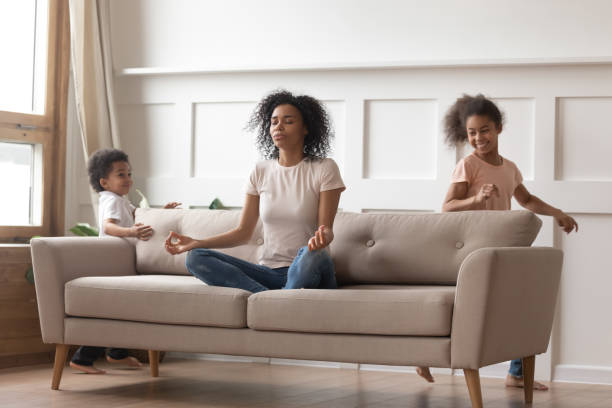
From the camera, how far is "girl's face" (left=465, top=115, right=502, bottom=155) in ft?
11.2

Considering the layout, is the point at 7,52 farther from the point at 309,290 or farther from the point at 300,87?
the point at 309,290

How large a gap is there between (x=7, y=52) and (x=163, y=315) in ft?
6.35

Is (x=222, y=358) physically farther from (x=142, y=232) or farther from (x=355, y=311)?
(x=355, y=311)

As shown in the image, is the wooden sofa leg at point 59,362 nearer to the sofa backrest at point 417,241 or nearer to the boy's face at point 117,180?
the boy's face at point 117,180

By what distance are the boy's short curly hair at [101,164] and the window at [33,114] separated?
0.52 meters

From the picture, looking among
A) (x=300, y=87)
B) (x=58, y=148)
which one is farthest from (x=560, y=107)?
(x=58, y=148)

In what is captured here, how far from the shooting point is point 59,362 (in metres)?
3.25

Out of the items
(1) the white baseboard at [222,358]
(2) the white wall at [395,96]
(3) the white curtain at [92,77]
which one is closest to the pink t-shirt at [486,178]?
(2) the white wall at [395,96]

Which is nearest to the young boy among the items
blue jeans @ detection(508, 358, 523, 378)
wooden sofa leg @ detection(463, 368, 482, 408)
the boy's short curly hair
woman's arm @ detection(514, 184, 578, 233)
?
the boy's short curly hair

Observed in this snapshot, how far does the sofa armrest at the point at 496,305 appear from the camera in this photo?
2574 millimetres

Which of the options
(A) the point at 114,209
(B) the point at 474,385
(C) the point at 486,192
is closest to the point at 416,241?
(C) the point at 486,192

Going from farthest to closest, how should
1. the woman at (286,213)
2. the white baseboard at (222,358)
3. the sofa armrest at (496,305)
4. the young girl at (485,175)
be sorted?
1. the white baseboard at (222,358)
2. the young girl at (485,175)
3. the woman at (286,213)
4. the sofa armrest at (496,305)

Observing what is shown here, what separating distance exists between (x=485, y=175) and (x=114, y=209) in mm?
1562

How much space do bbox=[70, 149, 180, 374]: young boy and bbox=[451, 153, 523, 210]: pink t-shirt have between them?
128 cm
